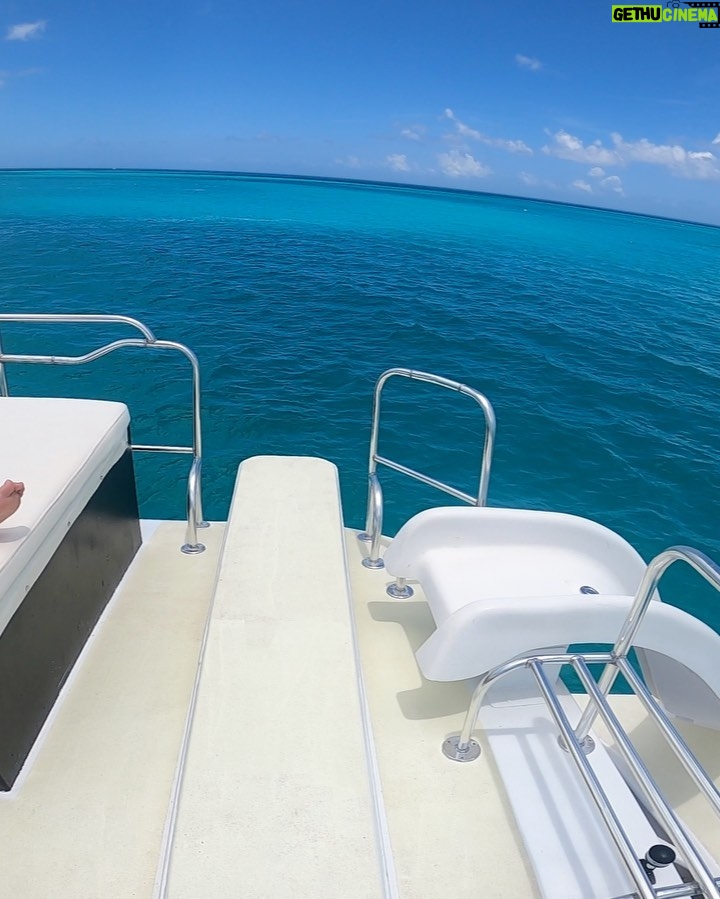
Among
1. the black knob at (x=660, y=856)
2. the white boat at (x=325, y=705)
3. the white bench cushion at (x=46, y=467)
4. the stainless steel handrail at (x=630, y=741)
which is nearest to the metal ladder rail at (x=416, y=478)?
the white boat at (x=325, y=705)

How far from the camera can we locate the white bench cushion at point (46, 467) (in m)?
1.60

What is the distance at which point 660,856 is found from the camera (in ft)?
4.92

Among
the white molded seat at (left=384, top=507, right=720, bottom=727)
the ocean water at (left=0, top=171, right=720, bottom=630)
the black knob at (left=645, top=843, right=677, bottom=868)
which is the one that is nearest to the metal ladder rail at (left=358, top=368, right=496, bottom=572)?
the white molded seat at (left=384, top=507, right=720, bottom=727)

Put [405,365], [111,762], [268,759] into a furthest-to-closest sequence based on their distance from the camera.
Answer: [405,365], [111,762], [268,759]

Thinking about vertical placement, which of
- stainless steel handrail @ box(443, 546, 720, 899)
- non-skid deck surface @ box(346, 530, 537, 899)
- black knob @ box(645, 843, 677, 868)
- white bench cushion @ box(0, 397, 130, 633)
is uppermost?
white bench cushion @ box(0, 397, 130, 633)

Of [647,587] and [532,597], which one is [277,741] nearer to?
[532,597]

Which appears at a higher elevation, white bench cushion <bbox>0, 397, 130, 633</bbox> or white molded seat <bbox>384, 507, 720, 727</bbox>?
white bench cushion <bbox>0, 397, 130, 633</bbox>

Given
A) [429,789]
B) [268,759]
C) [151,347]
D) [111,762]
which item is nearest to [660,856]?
[429,789]

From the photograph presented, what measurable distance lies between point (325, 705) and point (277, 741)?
170 mm

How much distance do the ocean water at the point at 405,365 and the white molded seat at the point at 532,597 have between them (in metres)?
2.67

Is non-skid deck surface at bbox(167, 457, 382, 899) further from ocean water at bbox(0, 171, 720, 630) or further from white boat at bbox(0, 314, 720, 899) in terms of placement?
ocean water at bbox(0, 171, 720, 630)

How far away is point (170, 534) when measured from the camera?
2926 millimetres

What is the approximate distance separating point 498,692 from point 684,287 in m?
A: 23.7

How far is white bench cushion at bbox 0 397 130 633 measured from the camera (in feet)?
5.25
